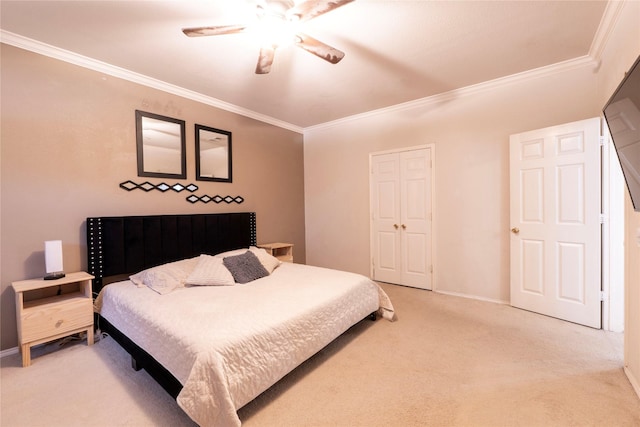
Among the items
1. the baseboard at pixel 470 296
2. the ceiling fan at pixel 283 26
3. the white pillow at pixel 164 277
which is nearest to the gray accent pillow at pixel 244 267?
the white pillow at pixel 164 277

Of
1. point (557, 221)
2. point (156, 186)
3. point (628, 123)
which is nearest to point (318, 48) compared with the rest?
point (628, 123)

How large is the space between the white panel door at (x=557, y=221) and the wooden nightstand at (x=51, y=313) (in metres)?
4.33

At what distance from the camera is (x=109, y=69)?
2752 mm

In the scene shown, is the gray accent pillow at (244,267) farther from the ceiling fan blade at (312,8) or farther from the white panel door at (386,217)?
the ceiling fan blade at (312,8)

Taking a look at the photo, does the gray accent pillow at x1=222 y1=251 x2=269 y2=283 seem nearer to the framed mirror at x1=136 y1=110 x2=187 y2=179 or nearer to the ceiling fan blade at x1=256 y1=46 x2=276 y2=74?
the framed mirror at x1=136 y1=110 x2=187 y2=179

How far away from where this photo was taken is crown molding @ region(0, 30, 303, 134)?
7.51ft

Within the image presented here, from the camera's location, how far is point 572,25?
7.38ft

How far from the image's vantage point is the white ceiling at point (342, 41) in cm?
202

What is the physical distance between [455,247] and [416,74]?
2.20m

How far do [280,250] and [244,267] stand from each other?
1.52m

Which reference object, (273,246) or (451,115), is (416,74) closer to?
(451,115)

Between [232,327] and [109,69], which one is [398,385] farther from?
[109,69]

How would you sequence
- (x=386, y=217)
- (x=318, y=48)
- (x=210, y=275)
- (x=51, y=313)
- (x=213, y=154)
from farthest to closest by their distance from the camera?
(x=386, y=217)
(x=213, y=154)
(x=210, y=275)
(x=51, y=313)
(x=318, y=48)

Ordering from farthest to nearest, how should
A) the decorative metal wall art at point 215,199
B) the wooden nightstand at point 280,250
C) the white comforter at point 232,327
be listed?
the wooden nightstand at point 280,250 < the decorative metal wall art at point 215,199 < the white comforter at point 232,327
